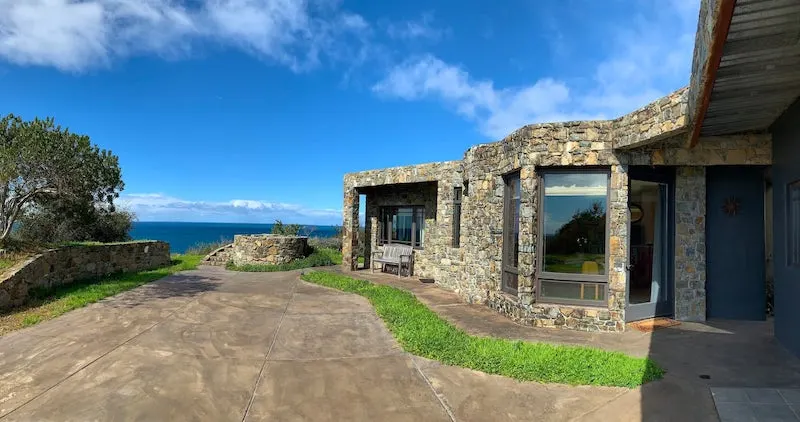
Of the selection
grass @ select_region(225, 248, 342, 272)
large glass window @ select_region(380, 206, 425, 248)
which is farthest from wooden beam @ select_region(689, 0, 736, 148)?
grass @ select_region(225, 248, 342, 272)

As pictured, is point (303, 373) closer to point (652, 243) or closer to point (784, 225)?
point (652, 243)

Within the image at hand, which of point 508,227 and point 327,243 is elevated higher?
point 508,227

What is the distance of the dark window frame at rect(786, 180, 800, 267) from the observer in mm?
5438

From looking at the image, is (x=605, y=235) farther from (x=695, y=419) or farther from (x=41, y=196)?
(x=41, y=196)

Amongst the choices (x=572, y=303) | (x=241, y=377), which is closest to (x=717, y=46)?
(x=572, y=303)

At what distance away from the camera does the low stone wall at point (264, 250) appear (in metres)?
15.1

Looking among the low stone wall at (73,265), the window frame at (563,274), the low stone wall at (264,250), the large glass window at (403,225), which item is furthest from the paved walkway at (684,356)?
the low stone wall at (264,250)

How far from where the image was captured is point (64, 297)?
8359 millimetres

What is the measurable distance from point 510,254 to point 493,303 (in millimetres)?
1013

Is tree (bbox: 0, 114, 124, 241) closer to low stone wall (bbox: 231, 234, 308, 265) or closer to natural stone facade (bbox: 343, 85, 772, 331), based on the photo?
low stone wall (bbox: 231, 234, 308, 265)

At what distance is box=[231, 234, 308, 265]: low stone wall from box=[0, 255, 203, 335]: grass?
135 inches

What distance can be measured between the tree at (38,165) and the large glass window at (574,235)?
32.0 ft

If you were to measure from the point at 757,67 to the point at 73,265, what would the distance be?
490 inches

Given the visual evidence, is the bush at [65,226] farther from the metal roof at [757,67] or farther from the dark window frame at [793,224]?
the dark window frame at [793,224]
